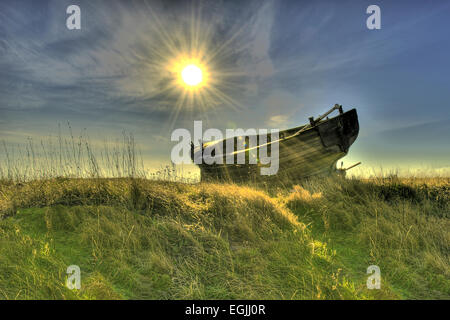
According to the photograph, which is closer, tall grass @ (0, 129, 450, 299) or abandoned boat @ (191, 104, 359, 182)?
tall grass @ (0, 129, 450, 299)

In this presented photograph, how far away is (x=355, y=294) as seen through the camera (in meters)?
2.26

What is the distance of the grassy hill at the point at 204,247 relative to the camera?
8.39ft

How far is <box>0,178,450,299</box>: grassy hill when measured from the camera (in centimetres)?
256

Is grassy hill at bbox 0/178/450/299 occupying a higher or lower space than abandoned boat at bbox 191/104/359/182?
lower

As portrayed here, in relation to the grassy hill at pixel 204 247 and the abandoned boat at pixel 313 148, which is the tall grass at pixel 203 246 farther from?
the abandoned boat at pixel 313 148

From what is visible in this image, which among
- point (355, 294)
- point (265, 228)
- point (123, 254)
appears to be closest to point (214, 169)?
point (265, 228)

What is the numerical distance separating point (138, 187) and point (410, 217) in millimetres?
5665

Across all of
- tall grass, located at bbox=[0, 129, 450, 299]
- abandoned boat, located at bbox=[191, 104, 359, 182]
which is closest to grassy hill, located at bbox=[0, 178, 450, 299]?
tall grass, located at bbox=[0, 129, 450, 299]

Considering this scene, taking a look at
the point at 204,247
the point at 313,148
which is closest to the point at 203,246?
the point at 204,247

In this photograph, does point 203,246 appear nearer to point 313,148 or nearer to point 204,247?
point 204,247

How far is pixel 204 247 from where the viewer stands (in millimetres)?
3525

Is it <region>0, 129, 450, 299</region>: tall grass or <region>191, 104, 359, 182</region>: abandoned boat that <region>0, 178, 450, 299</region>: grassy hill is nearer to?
<region>0, 129, 450, 299</region>: tall grass
